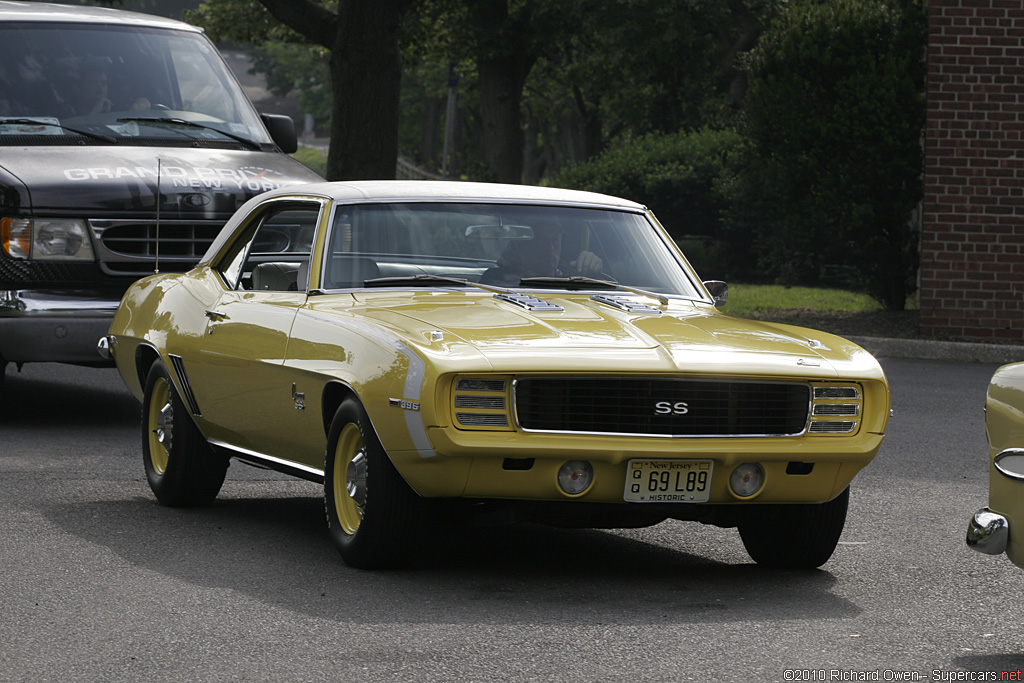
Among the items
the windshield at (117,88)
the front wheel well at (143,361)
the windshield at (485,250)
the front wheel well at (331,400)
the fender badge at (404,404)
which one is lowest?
the front wheel well at (143,361)

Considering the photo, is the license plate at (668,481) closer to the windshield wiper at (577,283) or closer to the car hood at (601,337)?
the car hood at (601,337)

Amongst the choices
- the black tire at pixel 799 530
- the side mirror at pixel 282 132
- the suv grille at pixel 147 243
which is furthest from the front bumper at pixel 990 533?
the side mirror at pixel 282 132

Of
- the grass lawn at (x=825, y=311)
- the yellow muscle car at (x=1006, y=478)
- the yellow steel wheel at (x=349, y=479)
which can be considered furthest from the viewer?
the grass lawn at (x=825, y=311)

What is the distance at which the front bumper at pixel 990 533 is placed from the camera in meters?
4.77

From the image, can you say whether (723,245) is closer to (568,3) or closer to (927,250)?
(568,3)

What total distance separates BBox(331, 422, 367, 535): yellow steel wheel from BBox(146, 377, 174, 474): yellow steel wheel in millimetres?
1833

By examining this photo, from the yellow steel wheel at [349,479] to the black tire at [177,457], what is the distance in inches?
60.9

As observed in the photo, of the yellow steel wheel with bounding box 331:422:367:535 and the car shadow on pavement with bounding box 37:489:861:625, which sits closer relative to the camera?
the car shadow on pavement with bounding box 37:489:861:625

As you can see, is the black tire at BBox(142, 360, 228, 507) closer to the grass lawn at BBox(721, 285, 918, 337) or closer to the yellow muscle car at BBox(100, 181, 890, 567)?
the yellow muscle car at BBox(100, 181, 890, 567)

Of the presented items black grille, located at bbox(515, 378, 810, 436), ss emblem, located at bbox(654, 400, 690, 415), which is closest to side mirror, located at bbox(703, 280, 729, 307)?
black grille, located at bbox(515, 378, 810, 436)

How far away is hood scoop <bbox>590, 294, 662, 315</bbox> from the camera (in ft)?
22.2

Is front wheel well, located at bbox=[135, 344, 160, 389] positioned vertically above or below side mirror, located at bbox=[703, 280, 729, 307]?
below

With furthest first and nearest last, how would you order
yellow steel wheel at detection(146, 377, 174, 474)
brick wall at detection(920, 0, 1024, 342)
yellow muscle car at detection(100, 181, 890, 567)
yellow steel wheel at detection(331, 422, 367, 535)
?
brick wall at detection(920, 0, 1024, 342) < yellow steel wheel at detection(146, 377, 174, 474) < yellow steel wheel at detection(331, 422, 367, 535) < yellow muscle car at detection(100, 181, 890, 567)

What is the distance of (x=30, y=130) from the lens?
1106cm
